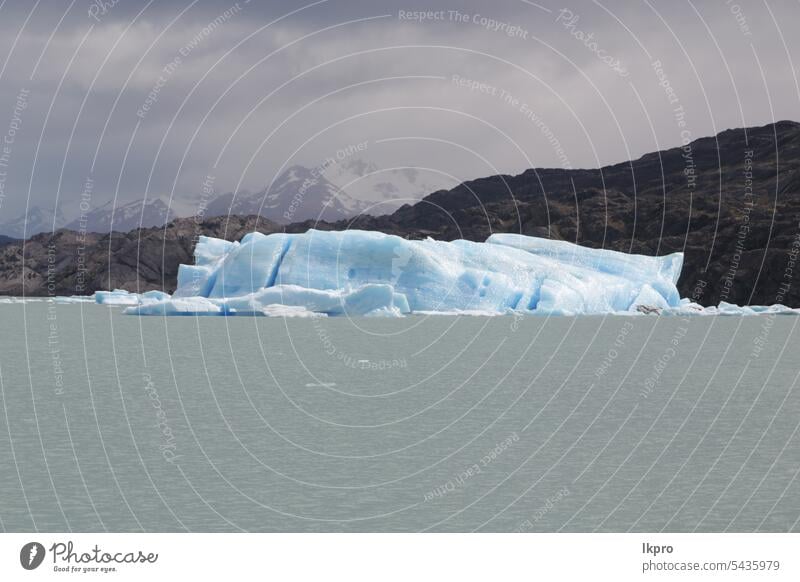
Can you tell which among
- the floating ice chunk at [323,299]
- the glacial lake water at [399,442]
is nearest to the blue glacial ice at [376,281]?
the floating ice chunk at [323,299]

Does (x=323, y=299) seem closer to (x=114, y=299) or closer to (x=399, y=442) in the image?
(x=399, y=442)

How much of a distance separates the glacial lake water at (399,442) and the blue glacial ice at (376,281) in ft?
73.1

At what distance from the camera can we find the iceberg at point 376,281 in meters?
69.4

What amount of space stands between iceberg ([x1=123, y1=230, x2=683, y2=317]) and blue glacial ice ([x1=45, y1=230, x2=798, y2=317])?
0.07 m

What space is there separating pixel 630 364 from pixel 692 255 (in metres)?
103

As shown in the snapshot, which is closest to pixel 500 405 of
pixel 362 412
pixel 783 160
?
pixel 362 412

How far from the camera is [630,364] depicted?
43188 millimetres

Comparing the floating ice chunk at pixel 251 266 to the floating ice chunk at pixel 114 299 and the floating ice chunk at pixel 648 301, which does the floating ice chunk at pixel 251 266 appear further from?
the floating ice chunk at pixel 114 299

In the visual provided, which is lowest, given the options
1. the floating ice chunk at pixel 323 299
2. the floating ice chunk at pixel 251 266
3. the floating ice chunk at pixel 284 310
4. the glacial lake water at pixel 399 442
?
the glacial lake water at pixel 399 442

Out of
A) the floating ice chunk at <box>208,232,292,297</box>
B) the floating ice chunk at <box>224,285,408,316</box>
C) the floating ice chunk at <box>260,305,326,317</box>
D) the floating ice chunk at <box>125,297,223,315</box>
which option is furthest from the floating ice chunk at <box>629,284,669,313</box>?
the floating ice chunk at <box>125,297,223,315</box>

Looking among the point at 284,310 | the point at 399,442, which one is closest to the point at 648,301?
the point at 284,310

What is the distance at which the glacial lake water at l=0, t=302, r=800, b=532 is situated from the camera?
15.1 meters

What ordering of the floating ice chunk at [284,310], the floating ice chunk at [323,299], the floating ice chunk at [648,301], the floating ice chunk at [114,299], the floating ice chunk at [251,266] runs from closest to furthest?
the floating ice chunk at [323,299]
the floating ice chunk at [284,310]
the floating ice chunk at [251,266]
the floating ice chunk at [648,301]
the floating ice chunk at [114,299]

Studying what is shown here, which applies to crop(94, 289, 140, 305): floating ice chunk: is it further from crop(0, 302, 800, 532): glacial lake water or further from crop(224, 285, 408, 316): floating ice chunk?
crop(0, 302, 800, 532): glacial lake water
